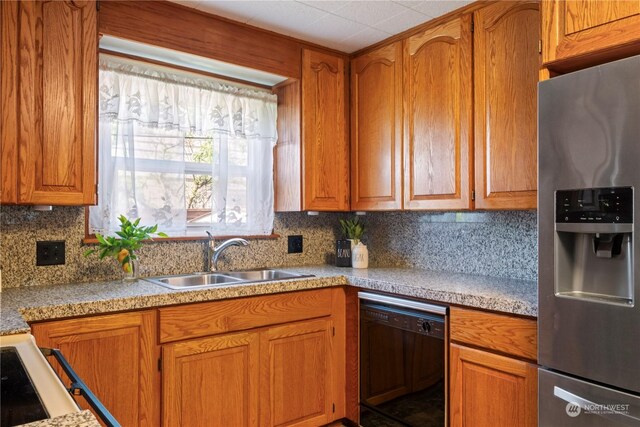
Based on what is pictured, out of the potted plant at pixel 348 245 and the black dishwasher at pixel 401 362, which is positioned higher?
the potted plant at pixel 348 245

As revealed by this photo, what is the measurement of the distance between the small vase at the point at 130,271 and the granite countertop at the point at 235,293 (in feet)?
0.13

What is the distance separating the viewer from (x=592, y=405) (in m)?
1.35

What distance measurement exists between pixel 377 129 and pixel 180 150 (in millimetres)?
1132

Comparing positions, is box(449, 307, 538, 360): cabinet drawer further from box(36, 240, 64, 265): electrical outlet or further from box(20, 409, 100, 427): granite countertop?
box(36, 240, 64, 265): electrical outlet

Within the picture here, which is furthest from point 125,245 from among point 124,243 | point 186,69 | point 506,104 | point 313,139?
point 506,104

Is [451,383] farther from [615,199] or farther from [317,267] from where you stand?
[317,267]

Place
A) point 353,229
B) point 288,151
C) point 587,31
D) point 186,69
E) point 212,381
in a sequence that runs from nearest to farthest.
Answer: point 587,31 < point 212,381 < point 186,69 < point 288,151 < point 353,229

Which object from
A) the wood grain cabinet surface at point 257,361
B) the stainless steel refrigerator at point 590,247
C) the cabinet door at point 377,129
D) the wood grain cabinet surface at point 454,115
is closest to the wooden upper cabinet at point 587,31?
the stainless steel refrigerator at point 590,247

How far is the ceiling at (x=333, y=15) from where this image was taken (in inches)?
85.0

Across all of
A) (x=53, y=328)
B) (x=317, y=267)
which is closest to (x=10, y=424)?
(x=53, y=328)

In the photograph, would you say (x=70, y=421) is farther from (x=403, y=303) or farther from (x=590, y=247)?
(x=403, y=303)

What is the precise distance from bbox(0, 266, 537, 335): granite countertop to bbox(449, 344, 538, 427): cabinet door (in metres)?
0.21

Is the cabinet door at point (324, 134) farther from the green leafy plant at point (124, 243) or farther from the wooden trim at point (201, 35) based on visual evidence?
the green leafy plant at point (124, 243)

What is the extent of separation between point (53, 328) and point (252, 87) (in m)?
1.72
